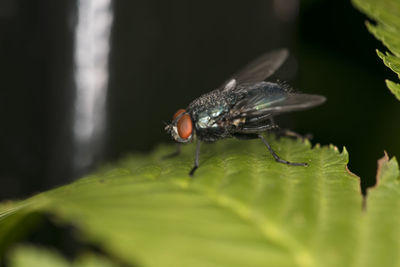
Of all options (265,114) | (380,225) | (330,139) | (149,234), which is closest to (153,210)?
(149,234)

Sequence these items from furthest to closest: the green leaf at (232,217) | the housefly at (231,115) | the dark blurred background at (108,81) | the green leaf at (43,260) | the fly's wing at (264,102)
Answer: the dark blurred background at (108,81) < the housefly at (231,115) < the fly's wing at (264,102) < the green leaf at (232,217) < the green leaf at (43,260)

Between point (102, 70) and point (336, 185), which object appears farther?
point (102, 70)

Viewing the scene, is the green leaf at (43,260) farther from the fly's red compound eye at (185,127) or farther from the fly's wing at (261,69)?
the fly's wing at (261,69)

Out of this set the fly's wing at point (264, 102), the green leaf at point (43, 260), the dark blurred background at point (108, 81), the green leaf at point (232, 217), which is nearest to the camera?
the green leaf at point (43, 260)

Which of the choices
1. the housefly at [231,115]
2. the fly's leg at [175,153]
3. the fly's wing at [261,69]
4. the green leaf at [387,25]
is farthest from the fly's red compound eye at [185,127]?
the green leaf at [387,25]

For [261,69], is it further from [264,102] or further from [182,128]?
[182,128]

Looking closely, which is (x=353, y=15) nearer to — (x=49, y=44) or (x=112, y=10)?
(x=112, y=10)
